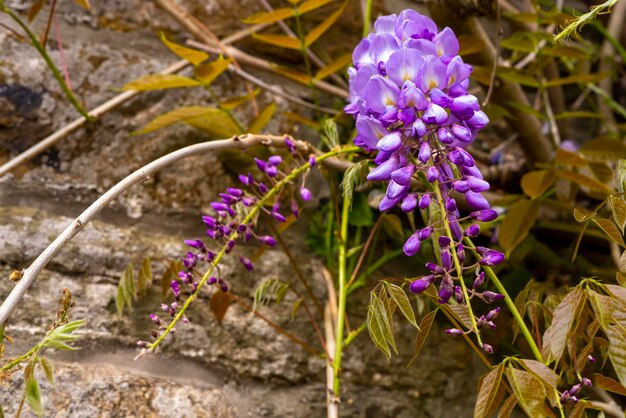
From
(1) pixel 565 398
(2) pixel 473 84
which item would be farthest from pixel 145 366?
(2) pixel 473 84

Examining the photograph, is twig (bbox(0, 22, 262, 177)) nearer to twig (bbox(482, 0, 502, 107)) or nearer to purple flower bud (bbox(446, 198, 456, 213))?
twig (bbox(482, 0, 502, 107))

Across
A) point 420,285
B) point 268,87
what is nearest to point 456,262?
point 420,285

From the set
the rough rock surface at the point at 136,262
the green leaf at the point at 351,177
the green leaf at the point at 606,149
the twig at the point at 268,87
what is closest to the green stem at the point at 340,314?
the green leaf at the point at 351,177

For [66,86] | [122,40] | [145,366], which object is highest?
[122,40]

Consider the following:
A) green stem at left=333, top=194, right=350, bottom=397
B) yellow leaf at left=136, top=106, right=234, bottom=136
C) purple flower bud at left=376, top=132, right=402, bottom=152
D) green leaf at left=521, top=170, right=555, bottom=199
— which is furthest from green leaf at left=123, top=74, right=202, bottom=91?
green leaf at left=521, top=170, right=555, bottom=199

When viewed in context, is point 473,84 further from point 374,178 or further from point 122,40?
point 374,178

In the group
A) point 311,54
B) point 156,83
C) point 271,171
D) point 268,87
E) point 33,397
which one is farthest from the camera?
point 311,54

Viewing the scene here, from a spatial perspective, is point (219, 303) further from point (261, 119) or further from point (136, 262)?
point (261, 119)
